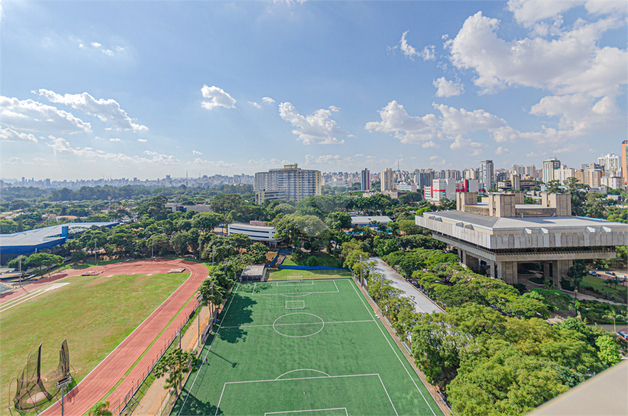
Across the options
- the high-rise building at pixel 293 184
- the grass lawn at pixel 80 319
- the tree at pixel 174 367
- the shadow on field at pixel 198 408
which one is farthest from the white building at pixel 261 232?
the high-rise building at pixel 293 184

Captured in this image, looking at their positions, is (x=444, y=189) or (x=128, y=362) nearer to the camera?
(x=128, y=362)

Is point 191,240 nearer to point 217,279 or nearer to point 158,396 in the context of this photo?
point 217,279

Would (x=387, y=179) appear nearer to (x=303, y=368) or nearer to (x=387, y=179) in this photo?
(x=387, y=179)

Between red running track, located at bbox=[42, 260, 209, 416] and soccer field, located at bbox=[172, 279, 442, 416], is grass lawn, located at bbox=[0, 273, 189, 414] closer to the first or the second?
red running track, located at bbox=[42, 260, 209, 416]

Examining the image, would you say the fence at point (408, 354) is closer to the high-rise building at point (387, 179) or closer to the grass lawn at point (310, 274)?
the grass lawn at point (310, 274)

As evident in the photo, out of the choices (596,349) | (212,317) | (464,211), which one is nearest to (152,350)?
(212,317)

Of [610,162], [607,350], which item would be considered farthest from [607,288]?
[610,162]
